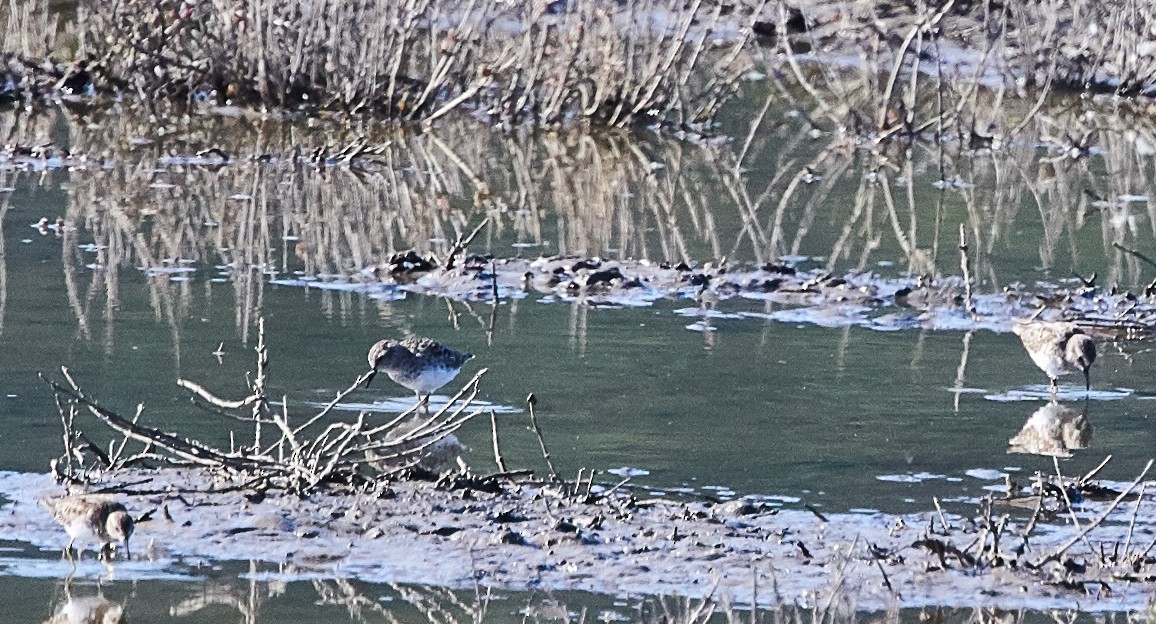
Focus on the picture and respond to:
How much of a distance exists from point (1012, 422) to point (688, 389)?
4.62ft

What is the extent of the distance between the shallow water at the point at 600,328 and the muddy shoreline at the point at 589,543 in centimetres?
24

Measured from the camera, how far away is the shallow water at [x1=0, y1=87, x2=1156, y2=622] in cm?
852

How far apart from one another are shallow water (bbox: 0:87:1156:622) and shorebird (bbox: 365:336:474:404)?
9.3 inches

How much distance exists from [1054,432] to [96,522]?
4155 millimetres

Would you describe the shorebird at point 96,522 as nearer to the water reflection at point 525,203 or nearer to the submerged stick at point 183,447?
the submerged stick at point 183,447

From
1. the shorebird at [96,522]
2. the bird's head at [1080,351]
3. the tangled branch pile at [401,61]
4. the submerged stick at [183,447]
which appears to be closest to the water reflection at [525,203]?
the tangled branch pile at [401,61]

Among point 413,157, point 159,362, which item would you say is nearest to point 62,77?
point 413,157

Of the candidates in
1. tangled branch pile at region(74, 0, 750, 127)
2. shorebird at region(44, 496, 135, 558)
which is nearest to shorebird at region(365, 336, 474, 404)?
shorebird at region(44, 496, 135, 558)

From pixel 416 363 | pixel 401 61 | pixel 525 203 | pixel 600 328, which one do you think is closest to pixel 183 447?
pixel 416 363

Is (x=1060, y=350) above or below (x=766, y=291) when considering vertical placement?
above

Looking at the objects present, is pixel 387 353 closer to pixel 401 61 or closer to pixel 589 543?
pixel 589 543

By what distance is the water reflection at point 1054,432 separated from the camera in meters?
8.87

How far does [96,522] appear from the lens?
22.3 ft

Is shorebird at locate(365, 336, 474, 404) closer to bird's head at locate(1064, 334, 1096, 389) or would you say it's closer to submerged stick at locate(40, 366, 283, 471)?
submerged stick at locate(40, 366, 283, 471)
